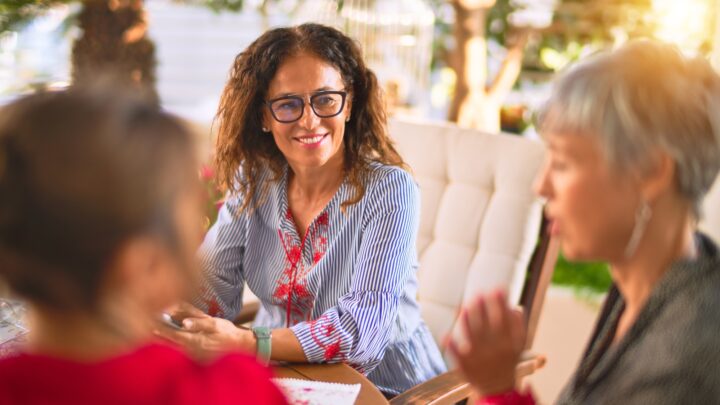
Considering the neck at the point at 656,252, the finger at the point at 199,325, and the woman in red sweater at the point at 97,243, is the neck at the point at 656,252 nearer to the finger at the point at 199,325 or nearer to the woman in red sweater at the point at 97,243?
the woman in red sweater at the point at 97,243

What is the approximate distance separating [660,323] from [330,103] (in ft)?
3.46

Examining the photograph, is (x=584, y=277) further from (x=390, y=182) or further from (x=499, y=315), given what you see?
(x=499, y=315)

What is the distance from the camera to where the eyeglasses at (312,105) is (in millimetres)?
1840

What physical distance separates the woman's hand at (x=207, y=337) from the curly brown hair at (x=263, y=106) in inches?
17.4

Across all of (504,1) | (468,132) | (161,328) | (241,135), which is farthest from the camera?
(504,1)

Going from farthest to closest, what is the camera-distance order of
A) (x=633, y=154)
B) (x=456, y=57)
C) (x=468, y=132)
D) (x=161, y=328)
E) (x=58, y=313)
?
(x=456, y=57) → (x=468, y=132) → (x=161, y=328) → (x=633, y=154) → (x=58, y=313)

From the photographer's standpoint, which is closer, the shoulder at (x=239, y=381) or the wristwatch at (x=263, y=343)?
the shoulder at (x=239, y=381)

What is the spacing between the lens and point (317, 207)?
6.30 ft

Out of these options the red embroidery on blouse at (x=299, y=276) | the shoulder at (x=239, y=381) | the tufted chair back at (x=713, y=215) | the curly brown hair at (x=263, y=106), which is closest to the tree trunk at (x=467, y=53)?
the tufted chair back at (x=713, y=215)

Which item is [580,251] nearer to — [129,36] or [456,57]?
[456,57]

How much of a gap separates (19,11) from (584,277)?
131 inches

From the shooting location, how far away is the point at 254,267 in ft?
6.41

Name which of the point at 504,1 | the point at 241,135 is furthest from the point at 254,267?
the point at 504,1

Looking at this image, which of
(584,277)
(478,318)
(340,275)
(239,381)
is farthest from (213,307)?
(584,277)
